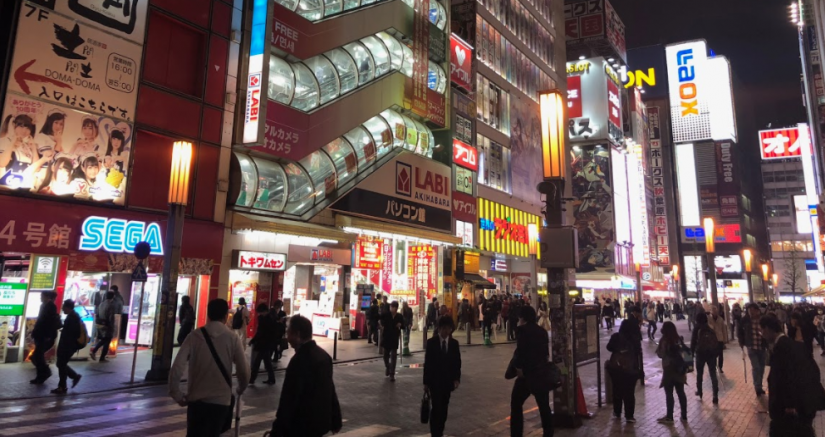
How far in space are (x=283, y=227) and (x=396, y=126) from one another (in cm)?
1002

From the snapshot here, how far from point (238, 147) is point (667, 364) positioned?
600 inches

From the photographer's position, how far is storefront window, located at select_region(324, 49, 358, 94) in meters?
23.3

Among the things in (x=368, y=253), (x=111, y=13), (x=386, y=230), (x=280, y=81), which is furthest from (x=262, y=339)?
(x=368, y=253)

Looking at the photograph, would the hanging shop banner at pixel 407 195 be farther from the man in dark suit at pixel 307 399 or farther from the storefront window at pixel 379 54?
the man in dark suit at pixel 307 399

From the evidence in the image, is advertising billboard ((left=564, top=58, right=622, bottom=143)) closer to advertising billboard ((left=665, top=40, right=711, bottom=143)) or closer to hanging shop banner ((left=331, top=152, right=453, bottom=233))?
hanging shop banner ((left=331, top=152, right=453, bottom=233))

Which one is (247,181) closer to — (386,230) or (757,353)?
(386,230)

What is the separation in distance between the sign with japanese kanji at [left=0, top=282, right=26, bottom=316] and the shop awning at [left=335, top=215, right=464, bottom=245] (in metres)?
11.0

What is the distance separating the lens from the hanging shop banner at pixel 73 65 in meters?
13.7

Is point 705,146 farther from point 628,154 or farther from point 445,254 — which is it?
point 445,254

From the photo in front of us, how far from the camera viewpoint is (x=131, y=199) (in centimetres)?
1586

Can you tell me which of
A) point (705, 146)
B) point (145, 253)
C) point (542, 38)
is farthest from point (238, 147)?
point (705, 146)

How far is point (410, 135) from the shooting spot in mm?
27750

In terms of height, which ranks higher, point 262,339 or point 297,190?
point 297,190

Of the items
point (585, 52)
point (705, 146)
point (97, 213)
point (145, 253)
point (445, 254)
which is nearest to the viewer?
point (145, 253)
